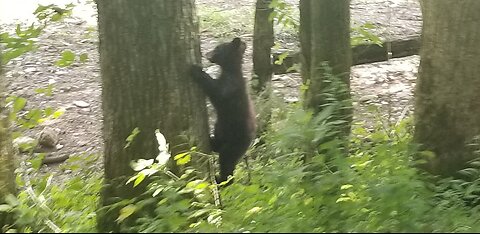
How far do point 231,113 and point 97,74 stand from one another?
6.34 meters

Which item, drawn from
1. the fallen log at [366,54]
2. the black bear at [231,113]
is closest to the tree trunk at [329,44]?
the black bear at [231,113]

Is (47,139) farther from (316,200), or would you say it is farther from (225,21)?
(316,200)

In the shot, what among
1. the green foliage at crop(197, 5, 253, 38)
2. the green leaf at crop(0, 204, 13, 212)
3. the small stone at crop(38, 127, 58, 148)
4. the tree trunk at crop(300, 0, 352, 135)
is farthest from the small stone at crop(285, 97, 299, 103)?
the green leaf at crop(0, 204, 13, 212)

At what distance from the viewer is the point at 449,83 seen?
5195 mm

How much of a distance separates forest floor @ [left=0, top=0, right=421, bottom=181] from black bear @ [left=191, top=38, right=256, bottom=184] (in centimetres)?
115

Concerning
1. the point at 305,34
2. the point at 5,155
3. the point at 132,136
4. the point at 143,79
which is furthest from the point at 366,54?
the point at 5,155

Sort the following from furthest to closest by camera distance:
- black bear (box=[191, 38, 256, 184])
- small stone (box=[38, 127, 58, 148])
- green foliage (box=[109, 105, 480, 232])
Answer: small stone (box=[38, 127, 58, 148]), black bear (box=[191, 38, 256, 184]), green foliage (box=[109, 105, 480, 232])

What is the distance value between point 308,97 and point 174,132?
8.10 ft

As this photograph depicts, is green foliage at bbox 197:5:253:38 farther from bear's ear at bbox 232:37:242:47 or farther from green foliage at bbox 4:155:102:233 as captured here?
green foliage at bbox 4:155:102:233

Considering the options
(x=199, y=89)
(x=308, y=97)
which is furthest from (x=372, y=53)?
(x=199, y=89)

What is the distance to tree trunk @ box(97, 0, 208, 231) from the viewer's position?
4418mm

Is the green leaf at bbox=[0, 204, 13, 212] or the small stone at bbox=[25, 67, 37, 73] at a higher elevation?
the green leaf at bbox=[0, 204, 13, 212]

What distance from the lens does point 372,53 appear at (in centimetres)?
984

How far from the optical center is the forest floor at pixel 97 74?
31.8 feet
